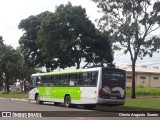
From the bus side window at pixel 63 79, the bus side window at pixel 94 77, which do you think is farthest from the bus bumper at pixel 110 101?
the bus side window at pixel 63 79

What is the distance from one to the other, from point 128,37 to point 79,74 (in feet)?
44.0

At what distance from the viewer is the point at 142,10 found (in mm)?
43375

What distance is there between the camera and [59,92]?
3434cm

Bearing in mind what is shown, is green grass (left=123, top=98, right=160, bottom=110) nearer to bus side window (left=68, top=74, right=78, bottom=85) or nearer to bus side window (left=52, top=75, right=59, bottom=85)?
bus side window (left=68, top=74, right=78, bottom=85)

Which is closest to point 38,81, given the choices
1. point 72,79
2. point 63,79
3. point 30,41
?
point 63,79

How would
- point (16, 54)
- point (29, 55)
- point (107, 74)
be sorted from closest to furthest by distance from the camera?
1. point (107, 74)
2. point (29, 55)
3. point (16, 54)

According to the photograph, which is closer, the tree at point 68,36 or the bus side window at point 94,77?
the bus side window at point 94,77

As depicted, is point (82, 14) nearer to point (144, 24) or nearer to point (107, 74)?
point (144, 24)

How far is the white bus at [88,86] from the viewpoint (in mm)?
28422

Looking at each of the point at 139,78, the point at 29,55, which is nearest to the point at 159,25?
the point at 29,55

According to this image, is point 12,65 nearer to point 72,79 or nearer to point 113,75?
point 72,79

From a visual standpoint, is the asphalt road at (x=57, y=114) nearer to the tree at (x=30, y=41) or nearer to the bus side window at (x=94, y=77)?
the bus side window at (x=94, y=77)

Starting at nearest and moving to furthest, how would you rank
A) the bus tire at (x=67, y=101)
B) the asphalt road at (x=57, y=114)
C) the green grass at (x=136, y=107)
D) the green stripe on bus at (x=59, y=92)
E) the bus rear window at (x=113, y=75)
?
the asphalt road at (x=57, y=114), the green grass at (x=136, y=107), the bus rear window at (x=113, y=75), the green stripe on bus at (x=59, y=92), the bus tire at (x=67, y=101)

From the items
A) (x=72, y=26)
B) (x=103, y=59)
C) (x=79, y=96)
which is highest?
(x=72, y=26)
